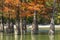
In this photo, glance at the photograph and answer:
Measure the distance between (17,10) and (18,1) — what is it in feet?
5.62

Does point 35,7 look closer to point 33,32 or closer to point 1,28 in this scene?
point 33,32

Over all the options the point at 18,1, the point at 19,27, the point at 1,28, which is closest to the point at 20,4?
the point at 18,1

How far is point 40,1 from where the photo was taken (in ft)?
125

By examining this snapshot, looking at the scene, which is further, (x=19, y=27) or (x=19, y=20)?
(x=19, y=20)

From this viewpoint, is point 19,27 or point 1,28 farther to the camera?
point 1,28

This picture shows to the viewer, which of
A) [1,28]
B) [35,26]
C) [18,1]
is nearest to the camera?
[18,1]

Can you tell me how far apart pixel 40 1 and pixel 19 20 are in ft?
17.4

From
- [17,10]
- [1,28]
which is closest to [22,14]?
[17,10]

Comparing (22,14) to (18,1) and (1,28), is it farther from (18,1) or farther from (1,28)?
(1,28)

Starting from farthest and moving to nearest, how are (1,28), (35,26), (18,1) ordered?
(1,28)
(35,26)
(18,1)

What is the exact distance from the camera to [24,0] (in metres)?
38.8

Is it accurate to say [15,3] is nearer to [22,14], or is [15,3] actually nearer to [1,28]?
[22,14]

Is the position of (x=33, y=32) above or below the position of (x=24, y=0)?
below

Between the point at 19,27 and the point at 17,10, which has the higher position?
the point at 17,10
